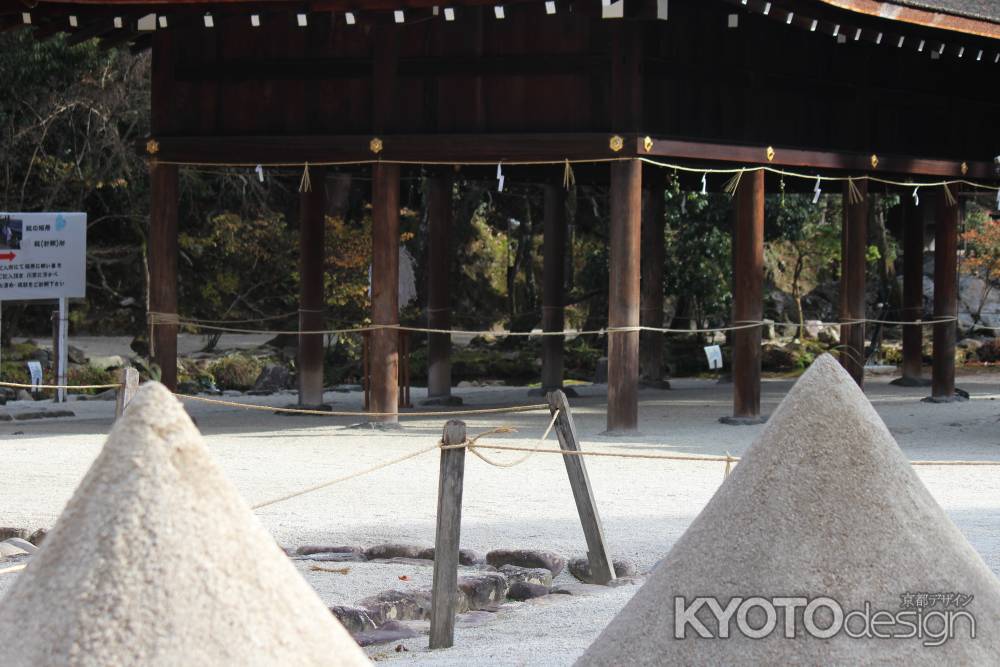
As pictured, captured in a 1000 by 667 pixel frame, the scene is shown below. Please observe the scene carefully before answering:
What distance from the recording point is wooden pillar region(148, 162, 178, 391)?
14.0 metres

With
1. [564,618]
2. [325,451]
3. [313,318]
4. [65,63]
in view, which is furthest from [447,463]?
[65,63]

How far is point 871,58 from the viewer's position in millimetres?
15492

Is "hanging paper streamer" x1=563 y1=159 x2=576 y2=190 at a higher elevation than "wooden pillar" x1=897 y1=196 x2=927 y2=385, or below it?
higher

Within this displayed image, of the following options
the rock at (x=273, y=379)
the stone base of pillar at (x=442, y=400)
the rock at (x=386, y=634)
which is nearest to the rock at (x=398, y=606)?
the rock at (x=386, y=634)

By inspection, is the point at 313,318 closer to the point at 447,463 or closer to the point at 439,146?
the point at 439,146

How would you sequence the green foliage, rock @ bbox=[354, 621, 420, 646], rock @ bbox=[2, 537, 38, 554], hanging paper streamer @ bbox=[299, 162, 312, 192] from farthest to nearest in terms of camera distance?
the green foliage < hanging paper streamer @ bbox=[299, 162, 312, 192] < rock @ bbox=[2, 537, 38, 554] < rock @ bbox=[354, 621, 420, 646]

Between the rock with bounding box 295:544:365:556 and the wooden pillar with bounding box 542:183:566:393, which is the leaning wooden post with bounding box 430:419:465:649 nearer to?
the rock with bounding box 295:544:365:556

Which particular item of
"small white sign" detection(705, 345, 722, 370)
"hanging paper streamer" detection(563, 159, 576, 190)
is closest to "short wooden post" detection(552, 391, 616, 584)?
"hanging paper streamer" detection(563, 159, 576, 190)

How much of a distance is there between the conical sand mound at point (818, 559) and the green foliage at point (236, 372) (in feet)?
54.1

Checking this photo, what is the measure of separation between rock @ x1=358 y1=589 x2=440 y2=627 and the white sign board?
10.8m

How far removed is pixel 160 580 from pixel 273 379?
17.2 meters

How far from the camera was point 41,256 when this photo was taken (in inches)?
640

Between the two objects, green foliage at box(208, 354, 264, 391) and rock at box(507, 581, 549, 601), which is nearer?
rock at box(507, 581, 549, 601)

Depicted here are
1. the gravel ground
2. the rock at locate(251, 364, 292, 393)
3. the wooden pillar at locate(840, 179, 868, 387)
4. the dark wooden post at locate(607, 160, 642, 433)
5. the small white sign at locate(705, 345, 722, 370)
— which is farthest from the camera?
the small white sign at locate(705, 345, 722, 370)
